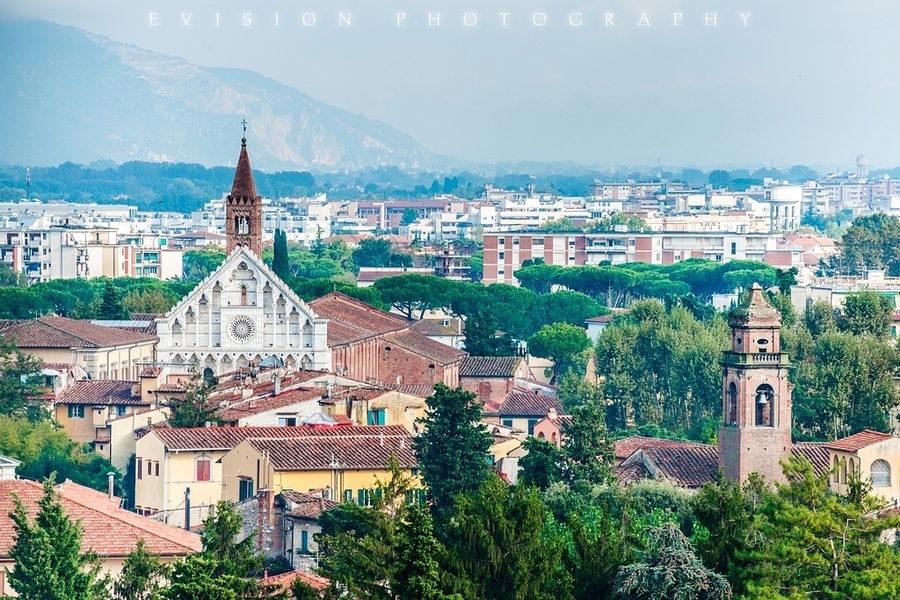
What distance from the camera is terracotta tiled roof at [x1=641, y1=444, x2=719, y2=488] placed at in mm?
44469

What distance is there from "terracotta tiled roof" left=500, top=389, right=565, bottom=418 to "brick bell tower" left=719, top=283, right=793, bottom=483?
14.8 metres

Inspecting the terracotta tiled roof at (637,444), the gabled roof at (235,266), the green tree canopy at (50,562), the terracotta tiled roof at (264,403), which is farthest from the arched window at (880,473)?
the gabled roof at (235,266)

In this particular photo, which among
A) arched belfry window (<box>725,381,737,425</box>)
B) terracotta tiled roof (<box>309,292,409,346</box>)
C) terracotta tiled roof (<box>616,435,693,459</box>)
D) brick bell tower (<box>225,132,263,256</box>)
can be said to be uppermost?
brick bell tower (<box>225,132,263,256</box>)

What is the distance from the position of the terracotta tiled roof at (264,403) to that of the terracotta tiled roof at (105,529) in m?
15.0

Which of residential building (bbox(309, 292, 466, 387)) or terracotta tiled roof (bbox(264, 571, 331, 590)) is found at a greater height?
residential building (bbox(309, 292, 466, 387))

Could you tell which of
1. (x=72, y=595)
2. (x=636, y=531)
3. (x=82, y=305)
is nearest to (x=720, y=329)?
(x=82, y=305)

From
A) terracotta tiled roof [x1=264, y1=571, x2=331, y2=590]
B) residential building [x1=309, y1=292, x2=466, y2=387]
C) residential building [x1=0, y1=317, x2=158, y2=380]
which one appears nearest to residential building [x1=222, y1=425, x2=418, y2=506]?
terracotta tiled roof [x1=264, y1=571, x2=331, y2=590]

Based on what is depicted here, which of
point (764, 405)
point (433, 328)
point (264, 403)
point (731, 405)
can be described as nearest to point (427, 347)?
point (433, 328)

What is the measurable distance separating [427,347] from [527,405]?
6.63m

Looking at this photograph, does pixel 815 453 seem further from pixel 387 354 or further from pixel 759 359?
pixel 387 354

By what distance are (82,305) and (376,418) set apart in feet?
133

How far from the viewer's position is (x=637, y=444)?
48.8 metres

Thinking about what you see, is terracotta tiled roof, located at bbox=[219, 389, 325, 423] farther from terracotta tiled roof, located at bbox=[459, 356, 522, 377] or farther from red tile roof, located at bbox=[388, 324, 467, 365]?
terracotta tiled roof, located at bbox=[459, 356, 522, 377]

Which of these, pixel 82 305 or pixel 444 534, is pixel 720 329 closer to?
pixel 82 305
